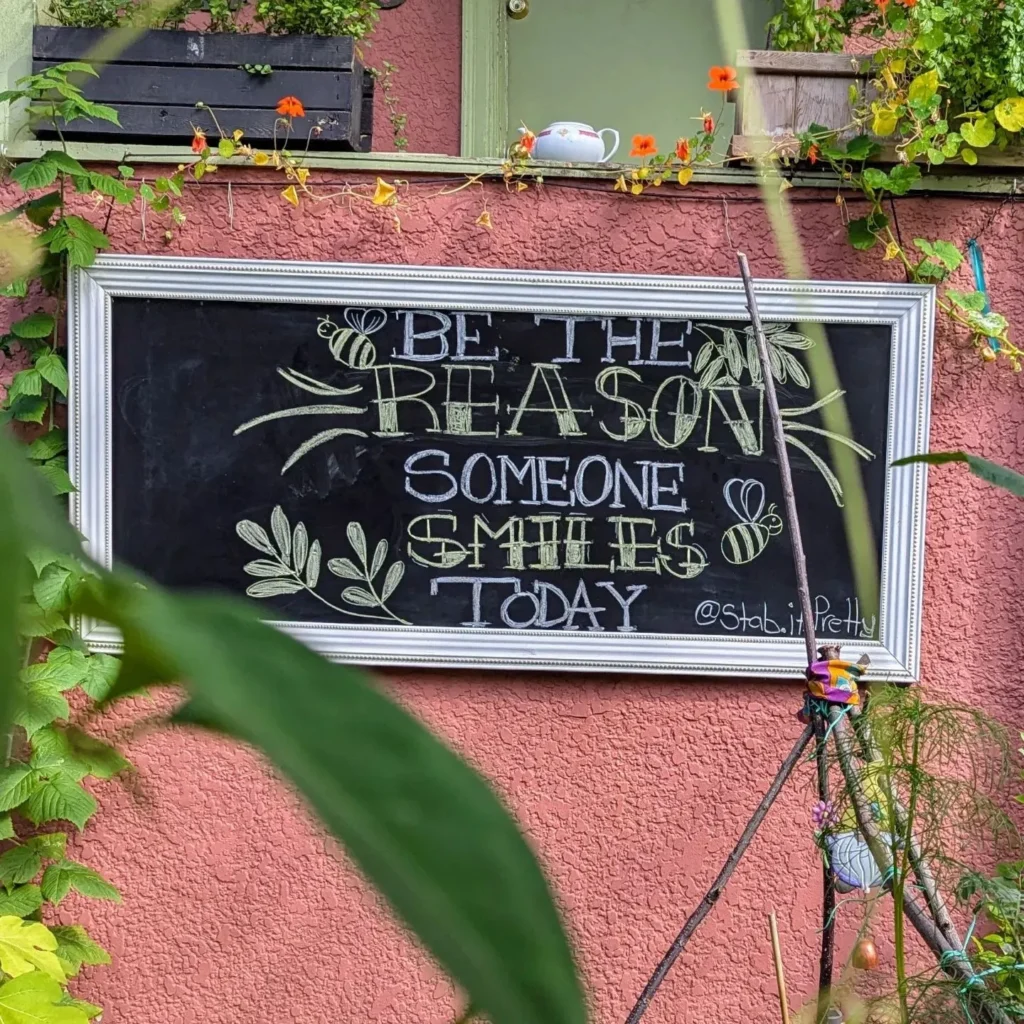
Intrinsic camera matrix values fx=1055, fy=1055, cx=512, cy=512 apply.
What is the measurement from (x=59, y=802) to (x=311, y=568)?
1.82 feet

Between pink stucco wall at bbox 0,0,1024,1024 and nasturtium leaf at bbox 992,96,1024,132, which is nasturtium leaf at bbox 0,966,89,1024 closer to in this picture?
pink stucco wall at bbox 0,0,1024,1024

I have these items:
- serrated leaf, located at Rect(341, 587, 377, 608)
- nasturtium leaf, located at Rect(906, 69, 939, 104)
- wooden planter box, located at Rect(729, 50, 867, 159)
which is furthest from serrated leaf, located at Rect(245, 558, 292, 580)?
nasturtium leaf, located at Rect(906, 69, 939, 104)

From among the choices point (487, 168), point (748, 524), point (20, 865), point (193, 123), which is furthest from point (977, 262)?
point (20, 865)

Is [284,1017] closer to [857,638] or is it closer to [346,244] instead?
[857,638]

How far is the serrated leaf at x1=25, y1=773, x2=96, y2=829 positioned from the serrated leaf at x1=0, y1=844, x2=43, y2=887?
0.11 metres

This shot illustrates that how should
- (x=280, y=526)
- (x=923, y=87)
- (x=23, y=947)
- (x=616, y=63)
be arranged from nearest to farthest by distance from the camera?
(x=23, y=947) < (x=923, y=87) < (x=280, y=526) < (x=616, y=63)

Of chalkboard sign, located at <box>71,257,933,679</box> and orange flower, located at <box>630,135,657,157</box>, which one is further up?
orange flower, located at <box>630,135,657,157</box>

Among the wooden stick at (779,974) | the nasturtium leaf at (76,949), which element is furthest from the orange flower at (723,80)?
the nasturtium leaf at (76,949)

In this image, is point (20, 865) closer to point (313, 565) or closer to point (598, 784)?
point (313, 565)

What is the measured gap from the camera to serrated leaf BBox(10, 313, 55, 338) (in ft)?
5.96

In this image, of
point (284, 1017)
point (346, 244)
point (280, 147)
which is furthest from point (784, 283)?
point (284, 1017)

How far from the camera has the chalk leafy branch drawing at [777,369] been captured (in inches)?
74.2

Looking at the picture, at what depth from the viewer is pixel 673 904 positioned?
1.90m

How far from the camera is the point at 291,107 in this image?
1.79 m
